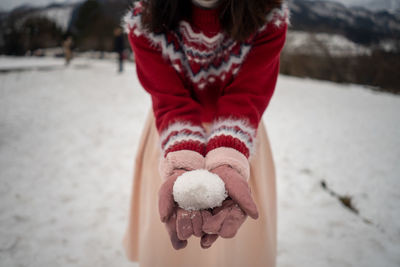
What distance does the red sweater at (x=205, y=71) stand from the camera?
0.70m

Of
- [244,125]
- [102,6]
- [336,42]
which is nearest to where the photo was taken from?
[244,125]

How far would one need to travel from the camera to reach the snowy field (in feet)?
5.08

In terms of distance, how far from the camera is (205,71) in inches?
34.0

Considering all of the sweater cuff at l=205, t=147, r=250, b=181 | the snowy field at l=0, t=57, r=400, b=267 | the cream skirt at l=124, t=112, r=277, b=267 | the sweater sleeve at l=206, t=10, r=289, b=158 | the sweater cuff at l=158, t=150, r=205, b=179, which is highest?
the sweater sleeve at l=206, t=10, r=289, b=158

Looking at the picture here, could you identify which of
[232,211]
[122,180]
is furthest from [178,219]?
[122,180]

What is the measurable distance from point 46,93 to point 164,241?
6.04 meters

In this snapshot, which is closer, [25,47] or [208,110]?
[208,110]

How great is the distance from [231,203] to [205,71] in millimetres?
547

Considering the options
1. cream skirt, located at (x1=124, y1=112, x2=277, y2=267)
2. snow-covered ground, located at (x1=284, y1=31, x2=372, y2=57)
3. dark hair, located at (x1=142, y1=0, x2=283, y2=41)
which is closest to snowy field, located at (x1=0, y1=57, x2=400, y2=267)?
cream skirt, located at (x1=124, y1=112, x2=277, y2=267)

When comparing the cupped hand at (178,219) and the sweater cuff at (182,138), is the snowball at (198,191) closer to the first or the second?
the cupped hand at (178,219)

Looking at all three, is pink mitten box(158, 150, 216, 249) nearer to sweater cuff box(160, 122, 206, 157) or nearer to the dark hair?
sweater cuff box(160, 122, 206, 157)

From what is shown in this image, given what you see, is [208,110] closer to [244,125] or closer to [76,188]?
[244,125]

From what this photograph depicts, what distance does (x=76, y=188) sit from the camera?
216 cm

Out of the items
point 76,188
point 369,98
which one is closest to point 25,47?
point 76,188
